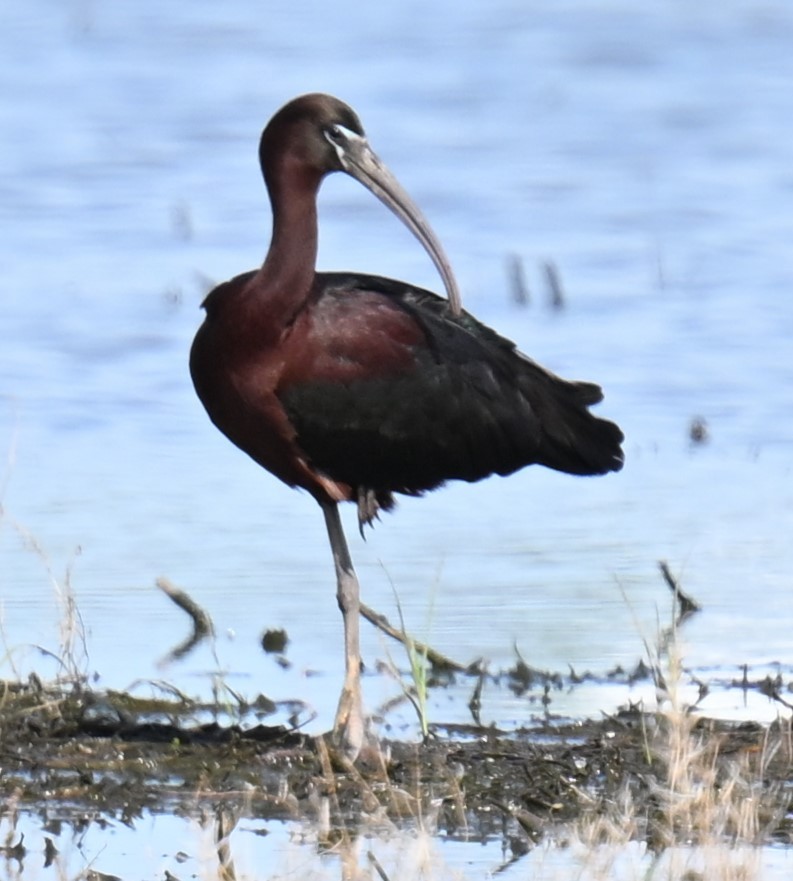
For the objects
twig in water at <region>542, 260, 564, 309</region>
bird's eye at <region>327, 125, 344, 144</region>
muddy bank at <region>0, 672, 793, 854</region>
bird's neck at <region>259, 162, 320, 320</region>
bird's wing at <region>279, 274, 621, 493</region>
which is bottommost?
muddy bank at <region>0, 672, 793, 854</region>

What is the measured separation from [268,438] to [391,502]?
2.13ft

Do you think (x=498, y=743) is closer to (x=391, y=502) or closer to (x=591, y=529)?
(x=391, y=502)

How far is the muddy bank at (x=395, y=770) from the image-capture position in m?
6.52

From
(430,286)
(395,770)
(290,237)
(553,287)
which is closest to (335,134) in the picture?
(290,237)

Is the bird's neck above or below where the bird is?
above

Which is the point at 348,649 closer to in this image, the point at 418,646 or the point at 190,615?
the point at 418,646

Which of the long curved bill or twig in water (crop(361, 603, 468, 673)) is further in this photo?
twig in water (crop(361, 603, 468, 673))

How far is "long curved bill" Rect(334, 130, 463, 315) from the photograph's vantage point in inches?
291

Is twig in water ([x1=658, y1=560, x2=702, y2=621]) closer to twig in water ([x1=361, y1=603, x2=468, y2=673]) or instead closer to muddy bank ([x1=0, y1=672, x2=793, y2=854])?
twig in water ([x1=361, y1=603, x2=468, y2=673])

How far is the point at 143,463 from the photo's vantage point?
1024 centimetres

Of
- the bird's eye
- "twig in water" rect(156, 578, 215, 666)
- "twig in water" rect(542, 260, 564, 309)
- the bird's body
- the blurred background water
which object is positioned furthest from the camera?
"twig in water" rect(542, 260, 564, 309)

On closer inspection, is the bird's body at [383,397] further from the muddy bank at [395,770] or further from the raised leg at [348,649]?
the muddy bank at [395,770]

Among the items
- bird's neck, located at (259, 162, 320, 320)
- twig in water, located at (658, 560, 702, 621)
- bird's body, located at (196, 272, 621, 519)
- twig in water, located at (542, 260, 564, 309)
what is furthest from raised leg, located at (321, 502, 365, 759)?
twig in water, located at (542, 260, 564, 309)

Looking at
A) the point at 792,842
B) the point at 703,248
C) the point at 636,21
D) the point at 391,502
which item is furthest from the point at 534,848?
the point at 636,21
